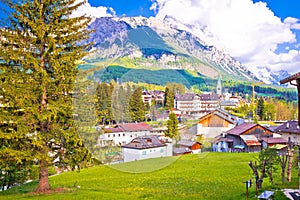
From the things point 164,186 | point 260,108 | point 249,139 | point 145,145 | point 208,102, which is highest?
point 260,108

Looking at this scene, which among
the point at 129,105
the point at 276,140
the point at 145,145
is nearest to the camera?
the point at 129,105

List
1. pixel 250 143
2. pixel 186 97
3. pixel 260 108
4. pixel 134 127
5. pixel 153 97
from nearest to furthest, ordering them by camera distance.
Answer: pixel 186 97 < pixel 134 127 < pixel 153 97 < pixel 250 143 < pixel 260 108

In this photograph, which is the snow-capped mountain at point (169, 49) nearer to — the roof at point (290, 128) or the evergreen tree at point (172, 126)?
the evergreen tree at point (172, 126)

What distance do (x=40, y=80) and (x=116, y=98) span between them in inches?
444

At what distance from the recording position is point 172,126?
24.8 feet

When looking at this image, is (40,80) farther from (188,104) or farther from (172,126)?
(188,104)

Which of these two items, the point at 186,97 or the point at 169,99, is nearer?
the point at 186,97

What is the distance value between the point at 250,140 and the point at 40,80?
41.6 metres

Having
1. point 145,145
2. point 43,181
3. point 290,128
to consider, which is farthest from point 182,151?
point 290,128

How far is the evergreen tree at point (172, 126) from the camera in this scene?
7.49 metres

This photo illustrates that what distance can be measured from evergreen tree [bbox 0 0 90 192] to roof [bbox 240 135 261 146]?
126ft

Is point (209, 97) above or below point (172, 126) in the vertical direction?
above

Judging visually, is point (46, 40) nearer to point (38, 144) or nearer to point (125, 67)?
point (38, 144)

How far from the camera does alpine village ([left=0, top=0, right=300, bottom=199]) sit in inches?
288
